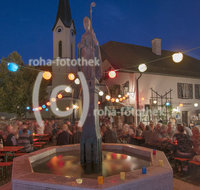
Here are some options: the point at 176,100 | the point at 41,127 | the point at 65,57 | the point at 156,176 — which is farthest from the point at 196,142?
the point at 65,57

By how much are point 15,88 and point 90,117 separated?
2529 centimetres

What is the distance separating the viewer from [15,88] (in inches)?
1123

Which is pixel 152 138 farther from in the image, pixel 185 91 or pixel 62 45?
pixel 62 45

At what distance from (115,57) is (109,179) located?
19.9m

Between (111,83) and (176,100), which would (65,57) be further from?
(176,100)

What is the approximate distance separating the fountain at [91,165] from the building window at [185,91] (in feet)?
57.9

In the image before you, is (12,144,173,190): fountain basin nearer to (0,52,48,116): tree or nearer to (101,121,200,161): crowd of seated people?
(101,121,200,161): crowd of seated people

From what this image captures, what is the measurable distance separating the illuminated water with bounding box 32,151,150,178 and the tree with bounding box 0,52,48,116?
23.0 m

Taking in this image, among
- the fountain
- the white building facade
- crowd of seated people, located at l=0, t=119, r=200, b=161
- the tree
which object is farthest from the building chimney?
the fountain

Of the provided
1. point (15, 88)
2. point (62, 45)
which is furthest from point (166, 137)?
point (62, 45)

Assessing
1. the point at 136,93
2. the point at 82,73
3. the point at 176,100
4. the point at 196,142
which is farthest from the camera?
the point at 176,100

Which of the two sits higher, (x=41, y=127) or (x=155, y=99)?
(x=155, y=99)

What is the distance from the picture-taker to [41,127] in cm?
1416

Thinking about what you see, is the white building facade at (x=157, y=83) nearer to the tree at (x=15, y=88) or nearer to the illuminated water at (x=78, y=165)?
the tree at (x=15, y=88)
